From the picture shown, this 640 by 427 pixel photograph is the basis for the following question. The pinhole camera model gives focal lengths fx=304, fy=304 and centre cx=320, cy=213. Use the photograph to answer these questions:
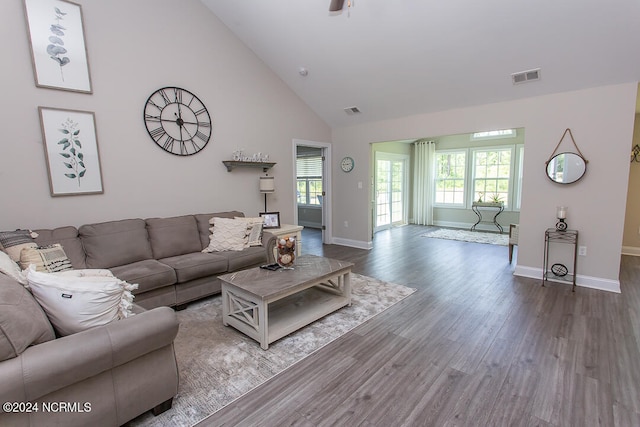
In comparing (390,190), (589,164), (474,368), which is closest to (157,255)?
(474,368)

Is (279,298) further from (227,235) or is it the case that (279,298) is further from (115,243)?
(115,243)

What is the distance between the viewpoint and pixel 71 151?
10.3ft

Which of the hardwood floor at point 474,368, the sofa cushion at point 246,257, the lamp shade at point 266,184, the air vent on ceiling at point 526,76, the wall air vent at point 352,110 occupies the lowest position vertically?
the hardwood floor at point 474,368

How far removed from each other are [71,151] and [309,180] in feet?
18.2

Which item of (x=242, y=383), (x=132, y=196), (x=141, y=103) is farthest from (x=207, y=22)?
(x=242, y=383)

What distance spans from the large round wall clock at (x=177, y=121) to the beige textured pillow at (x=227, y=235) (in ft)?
3.44

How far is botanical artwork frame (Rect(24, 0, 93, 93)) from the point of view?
2894 millimetres

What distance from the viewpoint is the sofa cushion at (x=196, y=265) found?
3.13 metres

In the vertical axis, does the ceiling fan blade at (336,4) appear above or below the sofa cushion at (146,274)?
above

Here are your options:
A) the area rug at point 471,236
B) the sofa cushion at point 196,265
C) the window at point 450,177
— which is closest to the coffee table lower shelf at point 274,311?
the sofa cushion at point 196,265

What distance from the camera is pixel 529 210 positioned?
406 cm

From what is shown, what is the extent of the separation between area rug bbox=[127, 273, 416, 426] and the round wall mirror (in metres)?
2.47

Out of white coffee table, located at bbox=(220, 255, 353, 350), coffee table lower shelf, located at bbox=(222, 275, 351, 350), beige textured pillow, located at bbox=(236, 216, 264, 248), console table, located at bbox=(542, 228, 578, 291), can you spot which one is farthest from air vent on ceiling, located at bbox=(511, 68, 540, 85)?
beige textured pillow, located at bbox=(236, 216, 264, 248)

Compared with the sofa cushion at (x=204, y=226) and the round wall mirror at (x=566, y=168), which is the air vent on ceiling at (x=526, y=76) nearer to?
the round wall mirror at (x=566, y=168)
